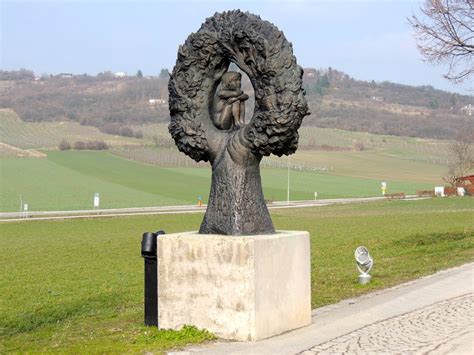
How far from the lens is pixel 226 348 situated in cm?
951

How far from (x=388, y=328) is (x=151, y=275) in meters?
3.13

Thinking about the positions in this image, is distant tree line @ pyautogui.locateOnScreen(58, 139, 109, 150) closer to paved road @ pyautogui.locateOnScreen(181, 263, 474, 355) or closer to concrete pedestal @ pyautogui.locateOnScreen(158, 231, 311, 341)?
paved road @ pyautogui.locateOnScreen(181, 263, 474, 355)

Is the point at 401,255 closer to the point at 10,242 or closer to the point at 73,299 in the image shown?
the point at 73,299

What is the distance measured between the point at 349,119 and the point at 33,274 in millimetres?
151178

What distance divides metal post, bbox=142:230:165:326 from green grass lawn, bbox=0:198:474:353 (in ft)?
0.75

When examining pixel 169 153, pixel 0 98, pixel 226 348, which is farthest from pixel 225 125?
pixel 0 98

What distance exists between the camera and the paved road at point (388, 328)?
9.35 m

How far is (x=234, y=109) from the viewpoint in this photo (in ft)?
36.7

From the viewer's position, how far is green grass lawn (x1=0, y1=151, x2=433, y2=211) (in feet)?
245

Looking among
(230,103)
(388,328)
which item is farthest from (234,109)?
(388,328)

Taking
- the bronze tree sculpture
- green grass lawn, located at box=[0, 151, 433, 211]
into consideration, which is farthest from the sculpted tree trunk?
green grass lawn, located at box=[0, 151, 433, 211]

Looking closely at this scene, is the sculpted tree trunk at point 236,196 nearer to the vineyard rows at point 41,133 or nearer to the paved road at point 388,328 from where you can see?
the paved road at point 388,328

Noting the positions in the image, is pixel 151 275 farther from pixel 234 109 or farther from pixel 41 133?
pixel 41 133

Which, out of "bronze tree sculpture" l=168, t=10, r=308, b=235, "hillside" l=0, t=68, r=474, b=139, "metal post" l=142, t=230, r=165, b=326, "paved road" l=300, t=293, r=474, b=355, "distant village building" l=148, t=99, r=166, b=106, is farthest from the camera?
"distant village building" l=148, t=99, r=166, b=106
